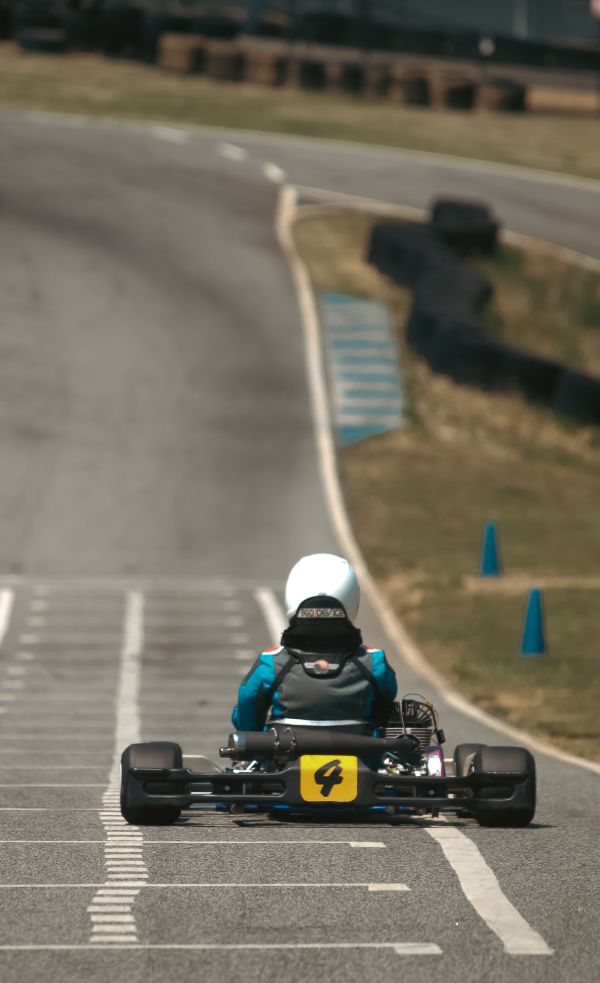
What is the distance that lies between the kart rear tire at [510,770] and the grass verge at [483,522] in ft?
15.8

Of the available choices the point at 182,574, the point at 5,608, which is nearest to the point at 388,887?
the point at 5,608

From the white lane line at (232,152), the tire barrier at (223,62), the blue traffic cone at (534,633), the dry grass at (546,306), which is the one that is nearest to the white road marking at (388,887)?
the blue traffic cone at (534,633)

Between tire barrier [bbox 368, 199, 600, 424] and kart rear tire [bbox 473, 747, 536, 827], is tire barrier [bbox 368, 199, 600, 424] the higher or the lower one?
the lower one

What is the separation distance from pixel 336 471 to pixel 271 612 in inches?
250

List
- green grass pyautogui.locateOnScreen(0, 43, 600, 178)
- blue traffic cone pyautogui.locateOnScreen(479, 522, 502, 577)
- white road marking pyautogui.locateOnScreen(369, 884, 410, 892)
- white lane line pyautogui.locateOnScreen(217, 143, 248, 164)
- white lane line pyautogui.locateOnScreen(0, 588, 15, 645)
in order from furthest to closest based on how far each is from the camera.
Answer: green grass pyautogui.locateOnScreen(0, 43, 600, 178), white lane line pyautogui.locateOnScreen(217, 143, 248, 164), blue traffic cone pyautogui.locateOnScreen(479, 522, 502, 577), white lane line pyautogui.locateOnScreen(0, 588, 15, 645), white road marking pyautogui.locateOnScreen(369, 884, 410, 892)

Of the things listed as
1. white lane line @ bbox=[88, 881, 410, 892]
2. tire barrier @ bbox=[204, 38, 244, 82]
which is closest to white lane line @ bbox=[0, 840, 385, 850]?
white lane line @ bbox=[88, 881, 410, 892]

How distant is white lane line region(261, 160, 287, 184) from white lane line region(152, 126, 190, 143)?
133 inches

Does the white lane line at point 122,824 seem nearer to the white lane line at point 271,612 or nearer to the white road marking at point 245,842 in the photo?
the white road marking at point 245,842

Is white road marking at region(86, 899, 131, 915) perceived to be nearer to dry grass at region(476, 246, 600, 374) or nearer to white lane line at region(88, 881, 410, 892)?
white lane line at region(88, 881, 410, 892)

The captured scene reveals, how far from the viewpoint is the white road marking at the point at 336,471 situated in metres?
14.5

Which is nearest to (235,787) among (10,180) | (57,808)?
(57,808)

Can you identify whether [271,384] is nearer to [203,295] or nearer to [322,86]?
[203,295]

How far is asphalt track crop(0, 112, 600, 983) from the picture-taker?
6.22m

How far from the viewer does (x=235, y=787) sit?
8.42m
